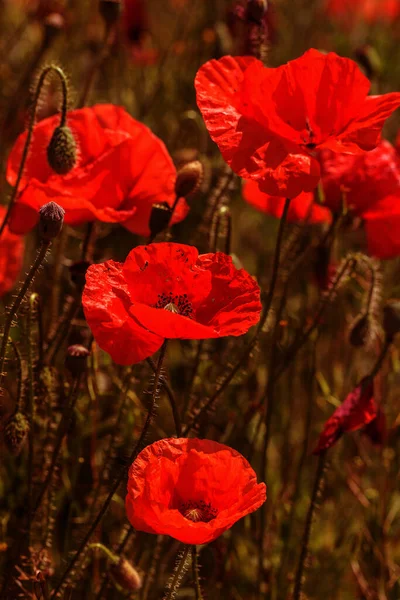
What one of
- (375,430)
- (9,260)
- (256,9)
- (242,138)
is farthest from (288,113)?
(9,260)

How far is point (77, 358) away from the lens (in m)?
1.24

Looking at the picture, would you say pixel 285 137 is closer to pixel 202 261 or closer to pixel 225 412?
pixel 202 261

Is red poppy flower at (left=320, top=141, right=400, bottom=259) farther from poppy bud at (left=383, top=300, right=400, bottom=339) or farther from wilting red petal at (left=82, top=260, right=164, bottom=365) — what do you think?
wilting red petal at (left=82, top=260, right=164, bottom=365)

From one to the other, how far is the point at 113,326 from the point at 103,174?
0.43 m

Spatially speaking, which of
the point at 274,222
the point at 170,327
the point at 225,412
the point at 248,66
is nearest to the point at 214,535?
the point at 170,327

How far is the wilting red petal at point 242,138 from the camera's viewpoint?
1.23m

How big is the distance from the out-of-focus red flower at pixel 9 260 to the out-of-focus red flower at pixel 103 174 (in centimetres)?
19

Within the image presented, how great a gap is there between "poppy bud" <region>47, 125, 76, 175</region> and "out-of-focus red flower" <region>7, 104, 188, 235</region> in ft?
0.11

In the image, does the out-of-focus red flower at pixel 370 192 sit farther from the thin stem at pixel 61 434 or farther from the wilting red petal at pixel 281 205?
the thin stem at pixel 61 434

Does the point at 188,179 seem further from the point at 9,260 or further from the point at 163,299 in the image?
the point at 9,260

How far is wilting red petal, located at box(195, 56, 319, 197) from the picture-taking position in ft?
4.02

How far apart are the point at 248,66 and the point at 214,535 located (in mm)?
675

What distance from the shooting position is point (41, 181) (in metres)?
1.54

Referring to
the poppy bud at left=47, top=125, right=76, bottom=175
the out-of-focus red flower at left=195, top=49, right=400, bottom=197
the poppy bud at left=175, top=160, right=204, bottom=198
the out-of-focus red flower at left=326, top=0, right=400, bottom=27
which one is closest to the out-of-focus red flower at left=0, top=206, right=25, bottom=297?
the poppy bud at left=47, top=125, right=76, bottom=175
